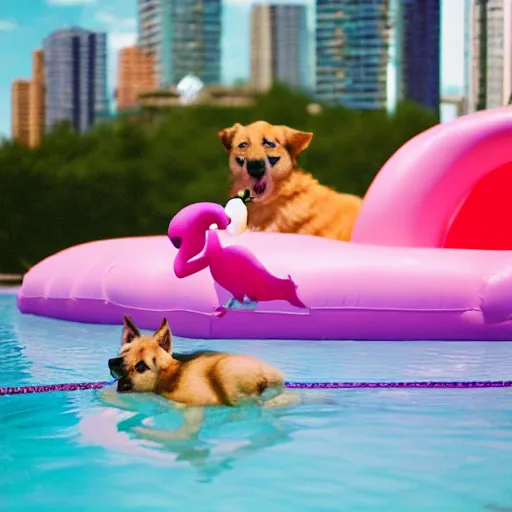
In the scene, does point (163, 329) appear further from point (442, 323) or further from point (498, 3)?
point (498, 3)

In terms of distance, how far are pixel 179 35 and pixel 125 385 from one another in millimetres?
6504

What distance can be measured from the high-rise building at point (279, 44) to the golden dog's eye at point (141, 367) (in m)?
5.78

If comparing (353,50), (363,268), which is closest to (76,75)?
(353,50)

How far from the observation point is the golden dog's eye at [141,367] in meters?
2.64

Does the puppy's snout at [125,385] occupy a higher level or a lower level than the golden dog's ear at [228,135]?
lower

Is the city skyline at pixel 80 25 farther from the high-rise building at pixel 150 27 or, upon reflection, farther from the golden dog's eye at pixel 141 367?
the golden dog's eye at pixel 141 367

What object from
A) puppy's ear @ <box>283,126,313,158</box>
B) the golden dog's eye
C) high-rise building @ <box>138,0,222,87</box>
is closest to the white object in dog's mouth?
puppy's ear @ <box>283,126,313,158</box>

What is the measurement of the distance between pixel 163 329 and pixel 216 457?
606 millimetres

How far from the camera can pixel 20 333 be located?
183 inches

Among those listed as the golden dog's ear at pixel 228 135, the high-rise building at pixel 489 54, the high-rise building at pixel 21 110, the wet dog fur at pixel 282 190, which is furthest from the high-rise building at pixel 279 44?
the wet dog fur at pixel 282 190

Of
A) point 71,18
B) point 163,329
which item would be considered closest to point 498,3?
point 71,18

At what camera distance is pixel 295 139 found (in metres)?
5.62

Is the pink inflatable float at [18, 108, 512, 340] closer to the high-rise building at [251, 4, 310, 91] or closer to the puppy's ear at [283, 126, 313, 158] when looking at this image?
the puppy's ear at [283, 126, 313, 158]

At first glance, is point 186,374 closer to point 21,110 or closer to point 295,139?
point 295,139
